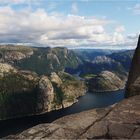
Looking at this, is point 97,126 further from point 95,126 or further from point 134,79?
point 134,79

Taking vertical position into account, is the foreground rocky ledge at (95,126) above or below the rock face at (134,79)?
below

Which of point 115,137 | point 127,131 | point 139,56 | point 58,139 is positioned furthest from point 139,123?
point 139,56

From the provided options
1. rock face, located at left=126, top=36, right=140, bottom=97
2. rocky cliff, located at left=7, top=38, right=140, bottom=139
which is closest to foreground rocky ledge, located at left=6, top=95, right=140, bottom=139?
rocky cliff, located at left=7, top=38, right=140, bottom=139

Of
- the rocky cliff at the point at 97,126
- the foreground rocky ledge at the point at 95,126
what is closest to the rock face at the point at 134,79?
the rocky cliff at the point at 97,126

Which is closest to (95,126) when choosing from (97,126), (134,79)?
(97,126)

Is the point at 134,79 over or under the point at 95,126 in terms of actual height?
over

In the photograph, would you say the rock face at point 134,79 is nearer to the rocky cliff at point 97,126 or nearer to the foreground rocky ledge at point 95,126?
the rocky cliff at point 97,126

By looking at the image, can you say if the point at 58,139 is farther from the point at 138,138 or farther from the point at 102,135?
the point at 138,138

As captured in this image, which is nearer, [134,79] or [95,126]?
[95,126]
